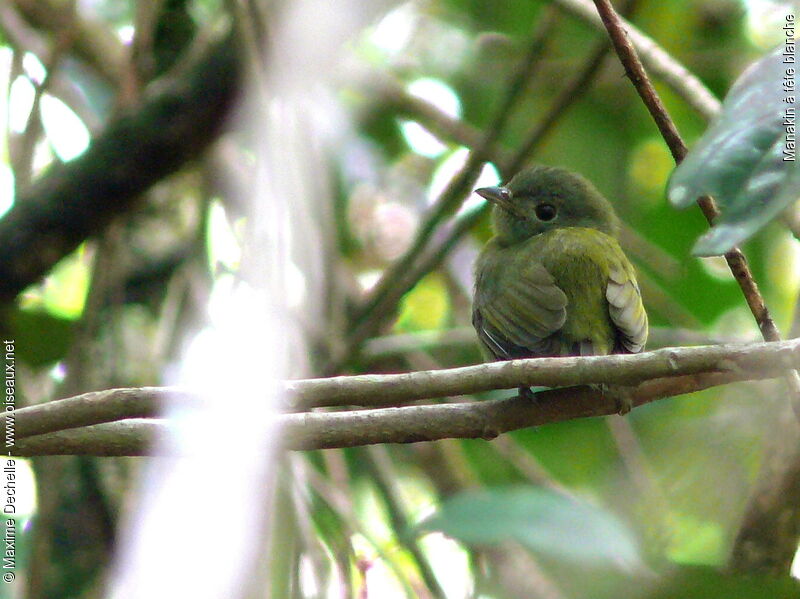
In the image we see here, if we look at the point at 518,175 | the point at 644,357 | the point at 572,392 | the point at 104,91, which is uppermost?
the point at 104,91

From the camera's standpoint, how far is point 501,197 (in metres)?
3.95

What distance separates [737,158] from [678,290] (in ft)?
10.6

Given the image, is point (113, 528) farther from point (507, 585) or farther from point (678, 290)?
point (678, 290)

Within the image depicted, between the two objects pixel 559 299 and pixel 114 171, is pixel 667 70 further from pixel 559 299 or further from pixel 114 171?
pixel 114 171

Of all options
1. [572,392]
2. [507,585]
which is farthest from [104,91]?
[572,392]

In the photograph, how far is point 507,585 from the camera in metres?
4.35

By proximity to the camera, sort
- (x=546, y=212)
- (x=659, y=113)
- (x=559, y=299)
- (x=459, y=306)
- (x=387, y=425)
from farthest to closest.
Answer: (x=459, y=306), (x=546, y=212), (x=559, y=299), (x=659, y=113), (x=387, y=425)

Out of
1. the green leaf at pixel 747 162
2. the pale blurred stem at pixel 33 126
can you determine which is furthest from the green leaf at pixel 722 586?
the pale blurred stem at pixel 33 126

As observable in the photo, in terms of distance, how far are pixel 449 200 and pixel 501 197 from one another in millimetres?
338

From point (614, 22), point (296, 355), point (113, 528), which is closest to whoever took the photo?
point (614, 22)

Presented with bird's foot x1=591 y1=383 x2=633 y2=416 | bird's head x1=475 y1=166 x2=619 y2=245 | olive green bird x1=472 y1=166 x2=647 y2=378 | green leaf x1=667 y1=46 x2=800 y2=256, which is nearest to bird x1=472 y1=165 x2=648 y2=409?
olive green bird x1=472 y1=166 x2=647 y2=378

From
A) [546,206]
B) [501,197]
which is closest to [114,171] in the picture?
[501,197]

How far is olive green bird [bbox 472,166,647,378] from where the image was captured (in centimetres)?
315

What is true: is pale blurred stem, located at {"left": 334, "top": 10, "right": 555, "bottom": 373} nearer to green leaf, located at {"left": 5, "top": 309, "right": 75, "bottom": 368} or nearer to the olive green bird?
the olive green bird
